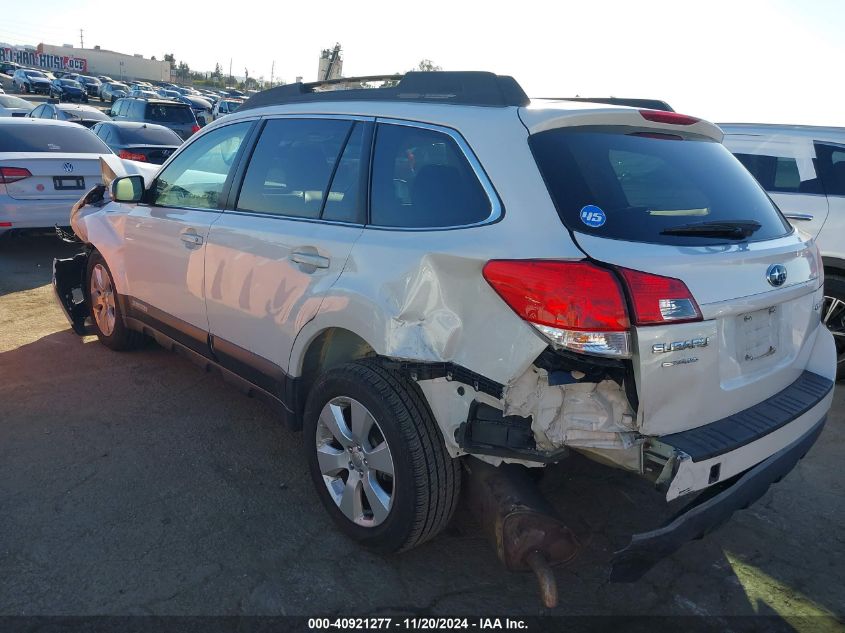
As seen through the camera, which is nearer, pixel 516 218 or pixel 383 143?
pixel 516 218

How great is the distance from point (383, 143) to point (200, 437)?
2.13m

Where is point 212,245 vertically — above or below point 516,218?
below

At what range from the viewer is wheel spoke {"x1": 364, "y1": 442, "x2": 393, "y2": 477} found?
283 cm

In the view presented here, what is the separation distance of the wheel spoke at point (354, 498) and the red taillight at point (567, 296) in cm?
118

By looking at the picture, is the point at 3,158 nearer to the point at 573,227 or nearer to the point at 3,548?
the point at 3,548

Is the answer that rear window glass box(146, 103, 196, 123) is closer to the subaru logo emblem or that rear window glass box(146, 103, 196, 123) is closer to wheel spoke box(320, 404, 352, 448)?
wheel spoke box(320, 404, 352, 448)

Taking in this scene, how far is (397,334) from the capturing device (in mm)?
2705

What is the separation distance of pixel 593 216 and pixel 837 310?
3960 mm

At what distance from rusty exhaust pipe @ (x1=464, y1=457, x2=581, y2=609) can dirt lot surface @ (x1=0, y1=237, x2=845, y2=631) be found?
1.19ft

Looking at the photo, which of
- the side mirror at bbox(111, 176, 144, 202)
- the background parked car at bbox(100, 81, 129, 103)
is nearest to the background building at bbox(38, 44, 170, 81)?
the background parked car at bbox(100, 81, 129, 103)

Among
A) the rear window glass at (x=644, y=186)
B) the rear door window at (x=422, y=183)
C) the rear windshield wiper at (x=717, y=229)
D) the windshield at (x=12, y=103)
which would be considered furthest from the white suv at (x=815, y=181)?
the windshield at (x=12, y=103)

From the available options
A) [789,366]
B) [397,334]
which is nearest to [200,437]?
[397,334]

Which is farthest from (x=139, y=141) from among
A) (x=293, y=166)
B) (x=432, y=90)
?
(x=432, y=90)

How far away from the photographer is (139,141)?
1173 cm
